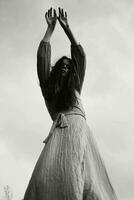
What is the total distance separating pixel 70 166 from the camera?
21.6 ft

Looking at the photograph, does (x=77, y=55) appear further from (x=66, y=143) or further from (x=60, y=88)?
(x=66, y=143)

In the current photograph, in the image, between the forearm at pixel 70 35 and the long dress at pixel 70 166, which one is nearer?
the long dress at pixel 70 166

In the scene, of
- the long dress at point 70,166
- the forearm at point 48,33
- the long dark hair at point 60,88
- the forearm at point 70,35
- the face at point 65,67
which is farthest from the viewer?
the forearm at point 48,33

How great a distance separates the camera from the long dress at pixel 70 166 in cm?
636

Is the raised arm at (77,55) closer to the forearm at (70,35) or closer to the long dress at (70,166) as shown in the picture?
the forearm at (70,35)

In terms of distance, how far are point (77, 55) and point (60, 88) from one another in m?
0.80

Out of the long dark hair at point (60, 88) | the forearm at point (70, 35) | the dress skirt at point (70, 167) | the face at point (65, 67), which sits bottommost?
the dress skirt at point (70, 167)

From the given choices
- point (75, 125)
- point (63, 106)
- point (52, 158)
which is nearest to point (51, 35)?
point (63, 106)

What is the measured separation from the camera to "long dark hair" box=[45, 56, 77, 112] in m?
7.84

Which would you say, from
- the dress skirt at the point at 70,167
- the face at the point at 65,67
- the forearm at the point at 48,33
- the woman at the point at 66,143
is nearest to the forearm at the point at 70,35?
the woman at the point at 66,143

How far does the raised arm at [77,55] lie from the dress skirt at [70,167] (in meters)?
0.69

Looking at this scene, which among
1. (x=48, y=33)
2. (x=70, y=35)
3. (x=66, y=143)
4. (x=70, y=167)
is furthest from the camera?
(x=48, y=33)

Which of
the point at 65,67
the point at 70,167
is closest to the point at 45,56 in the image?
the point at 65,67

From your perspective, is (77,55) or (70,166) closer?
(70,166)
